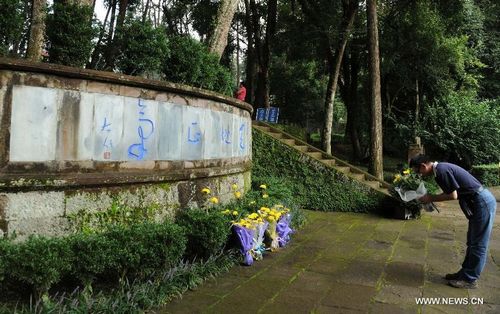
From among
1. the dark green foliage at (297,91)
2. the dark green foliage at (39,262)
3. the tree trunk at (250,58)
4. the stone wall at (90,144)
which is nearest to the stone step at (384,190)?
the stone wall at (90,144)

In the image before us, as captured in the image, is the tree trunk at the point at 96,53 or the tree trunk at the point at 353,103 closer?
the tree trunk at the point at 96,53

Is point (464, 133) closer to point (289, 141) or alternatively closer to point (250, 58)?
point (289, 141)

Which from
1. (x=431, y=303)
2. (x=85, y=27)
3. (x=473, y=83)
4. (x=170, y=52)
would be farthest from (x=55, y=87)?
(x=473, y=83)

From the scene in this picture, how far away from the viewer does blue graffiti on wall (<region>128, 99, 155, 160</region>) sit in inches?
202

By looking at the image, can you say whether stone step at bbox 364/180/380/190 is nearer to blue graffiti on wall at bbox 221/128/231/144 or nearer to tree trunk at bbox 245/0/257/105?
blue graffiti on wall at bbox 221/128/231/144

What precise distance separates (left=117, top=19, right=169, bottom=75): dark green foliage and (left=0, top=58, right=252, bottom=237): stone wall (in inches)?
20.1

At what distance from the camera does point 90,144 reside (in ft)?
15.4

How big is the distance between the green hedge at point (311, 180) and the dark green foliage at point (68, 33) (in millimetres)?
6800

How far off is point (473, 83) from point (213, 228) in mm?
20238

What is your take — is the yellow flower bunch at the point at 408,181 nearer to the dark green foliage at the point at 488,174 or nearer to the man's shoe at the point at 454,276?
the man's shoe at the point at 454,276

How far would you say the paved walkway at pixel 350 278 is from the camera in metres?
4.47

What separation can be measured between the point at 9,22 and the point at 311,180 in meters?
7.91

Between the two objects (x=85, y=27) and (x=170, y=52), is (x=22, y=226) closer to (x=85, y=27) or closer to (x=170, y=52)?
(x=85, y=27)

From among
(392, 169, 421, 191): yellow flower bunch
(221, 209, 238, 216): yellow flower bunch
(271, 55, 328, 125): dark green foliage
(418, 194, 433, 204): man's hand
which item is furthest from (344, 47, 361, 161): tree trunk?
(221, 209, 238, 216): yellow flower bunch
